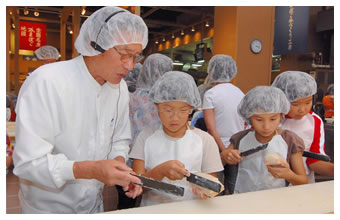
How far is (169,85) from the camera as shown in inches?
55.7

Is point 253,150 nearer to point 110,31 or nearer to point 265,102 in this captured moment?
point 265,102

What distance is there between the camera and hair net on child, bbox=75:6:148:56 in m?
1.10

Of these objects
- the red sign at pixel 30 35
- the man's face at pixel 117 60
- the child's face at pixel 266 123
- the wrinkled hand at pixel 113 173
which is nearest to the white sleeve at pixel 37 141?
the wrinkled hand at pixel 113 173

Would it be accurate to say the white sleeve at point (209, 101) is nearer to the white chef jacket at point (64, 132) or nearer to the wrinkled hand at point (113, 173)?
the white chef jacket at point (64, 132)

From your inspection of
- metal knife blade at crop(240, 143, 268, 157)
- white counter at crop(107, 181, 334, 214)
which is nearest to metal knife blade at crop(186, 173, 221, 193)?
white counter at crop(107, 181, 334, 214)

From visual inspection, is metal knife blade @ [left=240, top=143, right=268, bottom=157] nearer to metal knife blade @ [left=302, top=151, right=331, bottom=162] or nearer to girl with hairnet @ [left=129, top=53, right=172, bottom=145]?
metal knife blade @ [left=302, top=151, right=331, bottom=162]

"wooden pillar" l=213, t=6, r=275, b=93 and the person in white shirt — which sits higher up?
"wooden pillar" l=213, t=6, r=275, b=93

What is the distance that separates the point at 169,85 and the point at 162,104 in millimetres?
105

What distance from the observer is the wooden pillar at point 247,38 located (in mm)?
3988

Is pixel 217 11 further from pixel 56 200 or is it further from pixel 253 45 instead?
pixel 56 200

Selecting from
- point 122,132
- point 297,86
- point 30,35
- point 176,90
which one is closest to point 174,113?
point 176,90

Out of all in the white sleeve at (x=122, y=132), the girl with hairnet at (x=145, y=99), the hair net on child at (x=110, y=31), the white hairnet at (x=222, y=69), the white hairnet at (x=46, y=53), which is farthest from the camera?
the white hairnet at (x=46, y=53)

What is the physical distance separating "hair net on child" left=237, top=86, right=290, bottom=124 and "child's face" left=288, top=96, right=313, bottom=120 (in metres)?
0.20
